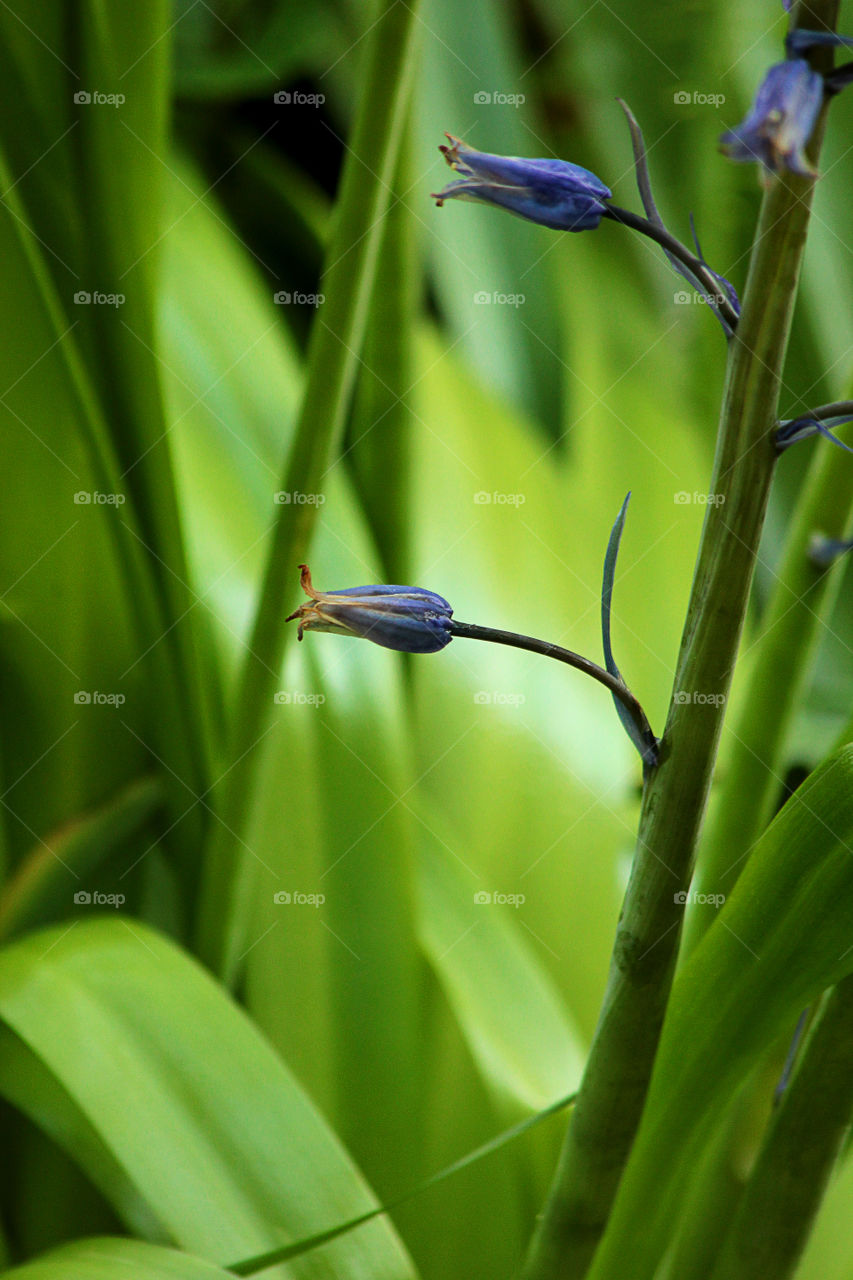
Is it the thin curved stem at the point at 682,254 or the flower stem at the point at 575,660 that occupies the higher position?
the thin curved stem at the point at 682,254

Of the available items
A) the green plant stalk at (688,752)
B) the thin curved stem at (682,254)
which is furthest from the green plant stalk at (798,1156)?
the thin curved stem at (682,254)

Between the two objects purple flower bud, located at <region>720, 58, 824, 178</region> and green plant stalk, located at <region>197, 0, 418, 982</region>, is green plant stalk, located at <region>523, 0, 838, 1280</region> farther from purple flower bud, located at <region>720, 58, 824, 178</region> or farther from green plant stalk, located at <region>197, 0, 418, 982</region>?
green plant stalk, located at <region>197, 0, 418, 982</region>

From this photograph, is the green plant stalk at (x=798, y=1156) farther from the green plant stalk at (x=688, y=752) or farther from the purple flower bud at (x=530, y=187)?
the purple flower bud at (x=530, y=187)

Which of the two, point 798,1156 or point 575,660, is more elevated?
point 575,660

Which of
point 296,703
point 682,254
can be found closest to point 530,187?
point 682,254

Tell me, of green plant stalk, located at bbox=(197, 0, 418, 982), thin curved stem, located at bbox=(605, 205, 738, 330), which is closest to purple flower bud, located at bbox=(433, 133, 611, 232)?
thin curved stem, located at bbox=(605, 205, 738, 330)

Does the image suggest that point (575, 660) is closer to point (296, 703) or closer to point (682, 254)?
point (682, 254)
